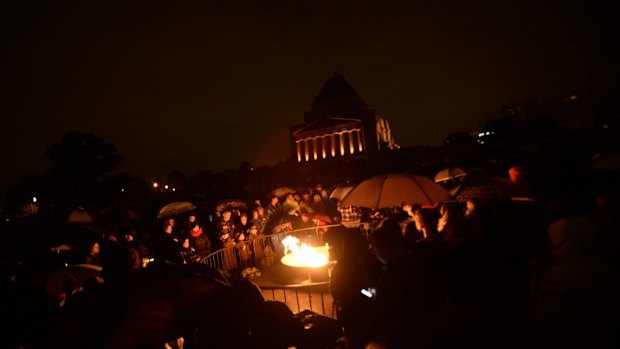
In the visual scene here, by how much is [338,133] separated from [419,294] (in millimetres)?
60549

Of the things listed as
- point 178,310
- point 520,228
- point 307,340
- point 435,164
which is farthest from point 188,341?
point 435,164

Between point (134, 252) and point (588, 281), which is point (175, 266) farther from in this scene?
point (588, 281)

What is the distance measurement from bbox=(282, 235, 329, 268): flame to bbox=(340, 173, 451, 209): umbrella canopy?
1625 millimetres

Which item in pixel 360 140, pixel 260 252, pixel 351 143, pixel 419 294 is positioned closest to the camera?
pixel 419 294

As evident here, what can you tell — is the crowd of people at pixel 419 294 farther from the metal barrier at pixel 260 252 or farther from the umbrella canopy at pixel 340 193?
the umbrella canopy at pixel 340 193

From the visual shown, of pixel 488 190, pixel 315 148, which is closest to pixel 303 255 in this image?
pixel 488 190

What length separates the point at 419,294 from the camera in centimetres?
291

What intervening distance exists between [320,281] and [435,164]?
20.1 m

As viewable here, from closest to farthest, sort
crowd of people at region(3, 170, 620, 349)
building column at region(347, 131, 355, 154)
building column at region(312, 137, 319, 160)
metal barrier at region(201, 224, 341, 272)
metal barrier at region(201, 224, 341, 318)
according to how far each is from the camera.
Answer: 1. crowd of people at region(3, 170, 620, 349)
2. metal barrier at region(201, 224, 341, 318)
3. metal barrier at region(201, 224, 341, 272)
4. building column at region(347, 131, 355, 154)
5. building column at region(312, 137, 319, 160)

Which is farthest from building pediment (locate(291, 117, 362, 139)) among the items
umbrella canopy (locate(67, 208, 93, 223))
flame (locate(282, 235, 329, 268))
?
flame (locate(282, 235, 329, 268))

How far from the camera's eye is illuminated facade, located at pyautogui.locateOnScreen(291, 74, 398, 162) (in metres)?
61.2

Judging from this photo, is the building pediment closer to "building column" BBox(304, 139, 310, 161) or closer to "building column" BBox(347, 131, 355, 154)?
"building column" BBox(347, 131, 355, 154)

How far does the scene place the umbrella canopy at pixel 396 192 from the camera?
5.60 m

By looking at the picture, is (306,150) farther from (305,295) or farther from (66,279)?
(66,279)
